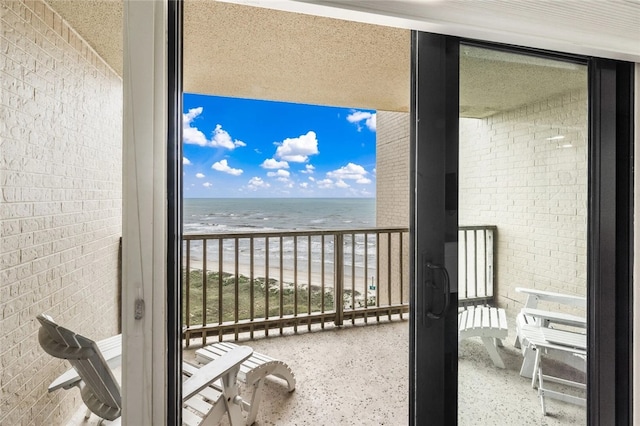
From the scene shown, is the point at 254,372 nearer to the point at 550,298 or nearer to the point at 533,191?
the point at 550,298

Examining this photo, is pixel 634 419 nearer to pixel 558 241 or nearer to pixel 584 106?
pixel 558 241

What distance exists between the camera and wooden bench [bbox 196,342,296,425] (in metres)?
2.10

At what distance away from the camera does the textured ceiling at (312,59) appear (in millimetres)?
1093

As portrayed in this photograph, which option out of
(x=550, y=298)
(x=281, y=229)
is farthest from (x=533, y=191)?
(x=281, y=229)

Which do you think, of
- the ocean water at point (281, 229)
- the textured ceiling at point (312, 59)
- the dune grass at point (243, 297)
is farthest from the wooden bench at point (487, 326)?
the dune grass at point (243, 297)

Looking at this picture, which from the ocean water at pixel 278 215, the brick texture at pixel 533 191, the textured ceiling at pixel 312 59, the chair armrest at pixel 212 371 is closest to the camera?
the textured ceiling at pixel 312 59

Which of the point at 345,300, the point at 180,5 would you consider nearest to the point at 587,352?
the point at 180,5

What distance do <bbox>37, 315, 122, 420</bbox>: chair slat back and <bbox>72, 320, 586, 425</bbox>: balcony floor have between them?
0.06 m

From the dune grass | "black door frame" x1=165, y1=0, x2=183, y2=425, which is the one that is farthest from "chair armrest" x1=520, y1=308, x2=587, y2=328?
the dune grass

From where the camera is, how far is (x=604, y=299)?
59.2 inches

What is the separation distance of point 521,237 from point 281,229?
261 cm

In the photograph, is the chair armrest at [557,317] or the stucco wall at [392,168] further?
the stucco wall at [392,168]

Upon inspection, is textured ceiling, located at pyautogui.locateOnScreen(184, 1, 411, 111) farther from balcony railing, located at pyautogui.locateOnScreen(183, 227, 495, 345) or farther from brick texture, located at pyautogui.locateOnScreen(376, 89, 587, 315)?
balcony railing, located at pyautogui.locateOnScreen(183, 227, 495, 345)

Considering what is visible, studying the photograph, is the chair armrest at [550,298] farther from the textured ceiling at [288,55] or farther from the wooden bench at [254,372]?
the wooden bench at [254,372]
